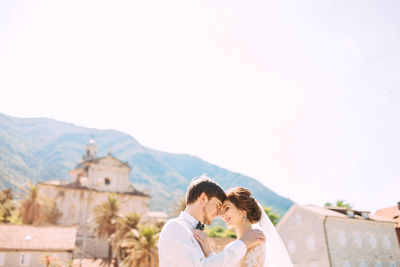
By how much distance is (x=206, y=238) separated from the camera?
3.96m

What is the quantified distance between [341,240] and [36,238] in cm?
3065

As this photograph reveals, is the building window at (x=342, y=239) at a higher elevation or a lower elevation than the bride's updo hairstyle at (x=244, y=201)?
lower

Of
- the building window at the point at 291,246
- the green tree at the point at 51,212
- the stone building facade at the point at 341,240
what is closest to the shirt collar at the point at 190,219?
the stone building facade at the point at 341,240

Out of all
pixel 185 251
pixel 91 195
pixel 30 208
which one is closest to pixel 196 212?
pixel 185 251

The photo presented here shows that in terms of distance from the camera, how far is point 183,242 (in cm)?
372

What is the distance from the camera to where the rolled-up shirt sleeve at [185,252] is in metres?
3.59

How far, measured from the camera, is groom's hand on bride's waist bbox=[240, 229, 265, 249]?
14.3 feet

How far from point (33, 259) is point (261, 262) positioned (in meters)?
31.2

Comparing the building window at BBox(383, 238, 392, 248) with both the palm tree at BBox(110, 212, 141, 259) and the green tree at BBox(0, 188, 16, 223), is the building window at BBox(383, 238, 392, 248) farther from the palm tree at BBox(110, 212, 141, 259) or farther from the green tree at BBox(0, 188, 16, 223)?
the green tree at BBox(0, 188, 16, 223)

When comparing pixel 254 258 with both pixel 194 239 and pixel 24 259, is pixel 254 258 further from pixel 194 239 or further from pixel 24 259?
pixel 24 259

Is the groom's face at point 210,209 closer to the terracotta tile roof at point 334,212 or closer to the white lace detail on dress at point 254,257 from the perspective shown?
the white lace detail on dress at point 254,257

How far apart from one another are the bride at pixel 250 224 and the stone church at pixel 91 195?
45771 mm

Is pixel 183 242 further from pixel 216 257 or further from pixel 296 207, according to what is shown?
pixel 296 207

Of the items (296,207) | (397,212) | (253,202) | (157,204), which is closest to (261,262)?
(253,202)
